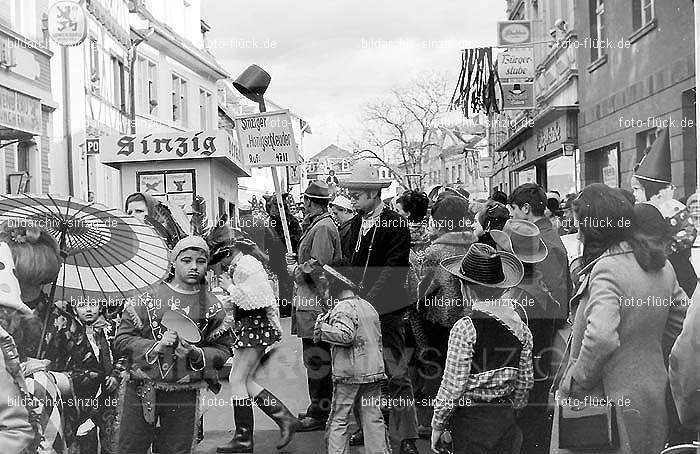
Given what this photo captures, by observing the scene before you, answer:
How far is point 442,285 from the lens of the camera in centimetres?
621

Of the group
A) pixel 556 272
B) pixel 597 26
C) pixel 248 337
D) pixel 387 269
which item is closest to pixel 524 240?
pixel 556 272

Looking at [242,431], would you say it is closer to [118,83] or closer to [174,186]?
[174,186]

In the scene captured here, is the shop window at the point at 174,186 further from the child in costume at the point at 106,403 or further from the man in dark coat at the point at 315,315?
the child in costume at the point at 106,403

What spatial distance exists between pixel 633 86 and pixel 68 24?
6.96 meters

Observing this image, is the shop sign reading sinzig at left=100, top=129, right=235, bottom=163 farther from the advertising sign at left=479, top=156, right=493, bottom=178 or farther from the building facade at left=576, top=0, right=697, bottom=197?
the advertising sign at left=479, top=156, right=493, bottom=178

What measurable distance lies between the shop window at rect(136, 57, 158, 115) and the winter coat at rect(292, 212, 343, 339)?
3770mm

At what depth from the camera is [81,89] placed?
873cm

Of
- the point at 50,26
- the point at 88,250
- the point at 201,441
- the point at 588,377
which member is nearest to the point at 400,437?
the point at 201,441

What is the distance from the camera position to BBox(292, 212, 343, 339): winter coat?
22.8ft

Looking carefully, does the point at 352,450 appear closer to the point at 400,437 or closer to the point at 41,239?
the point at 400,437

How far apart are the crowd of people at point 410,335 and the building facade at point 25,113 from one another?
3.97 feet

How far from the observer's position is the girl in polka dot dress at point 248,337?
6414 mm

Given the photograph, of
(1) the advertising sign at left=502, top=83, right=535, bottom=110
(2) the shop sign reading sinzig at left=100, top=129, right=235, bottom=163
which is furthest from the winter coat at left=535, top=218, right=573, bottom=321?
(1) the advertising sign at left=502, top=83, right=535, bottom=110

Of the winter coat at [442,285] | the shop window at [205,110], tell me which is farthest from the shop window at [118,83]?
the winter coat at [442,285]
